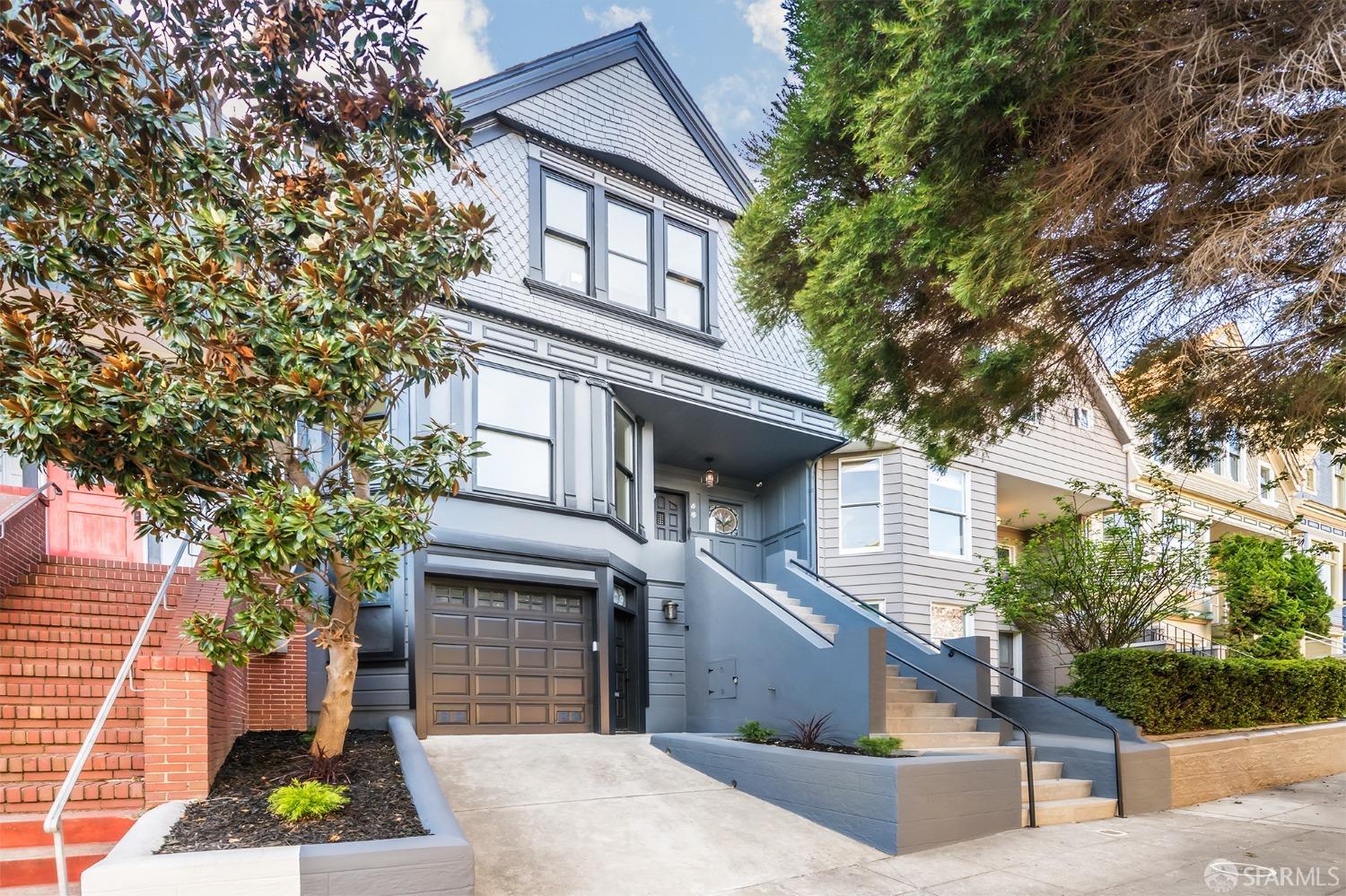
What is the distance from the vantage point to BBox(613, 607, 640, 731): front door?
12.0m

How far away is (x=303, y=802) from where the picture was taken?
18.0ft

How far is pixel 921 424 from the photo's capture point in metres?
8.82

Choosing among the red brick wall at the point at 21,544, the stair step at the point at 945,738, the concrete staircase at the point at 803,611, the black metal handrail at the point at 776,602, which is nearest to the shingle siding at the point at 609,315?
the black metal handrail at the point at 776,602

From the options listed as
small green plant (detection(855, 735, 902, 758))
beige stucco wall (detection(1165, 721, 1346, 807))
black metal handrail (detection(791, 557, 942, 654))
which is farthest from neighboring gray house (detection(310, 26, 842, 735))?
beige stucco wall (detection(1165, 721, 1346, 807))

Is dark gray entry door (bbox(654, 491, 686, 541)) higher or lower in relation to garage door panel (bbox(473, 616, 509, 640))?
higher

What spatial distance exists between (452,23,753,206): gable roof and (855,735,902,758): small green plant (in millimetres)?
8301

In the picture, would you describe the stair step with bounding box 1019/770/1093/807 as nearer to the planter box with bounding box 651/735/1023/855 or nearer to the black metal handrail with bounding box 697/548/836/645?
the planter box with bounding box 651/735/1023/855

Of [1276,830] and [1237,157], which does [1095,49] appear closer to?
[1237,157]

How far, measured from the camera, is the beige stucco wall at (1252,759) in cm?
983

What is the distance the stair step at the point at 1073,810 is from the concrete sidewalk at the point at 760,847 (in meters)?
0.14

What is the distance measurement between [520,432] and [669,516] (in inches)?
178

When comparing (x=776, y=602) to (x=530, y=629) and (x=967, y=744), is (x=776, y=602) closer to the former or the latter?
(x=967, y=744)

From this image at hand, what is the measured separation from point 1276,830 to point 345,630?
8.26 meters

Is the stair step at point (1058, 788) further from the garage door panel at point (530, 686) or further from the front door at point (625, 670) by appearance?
the garage door panel at point (530, 686)
